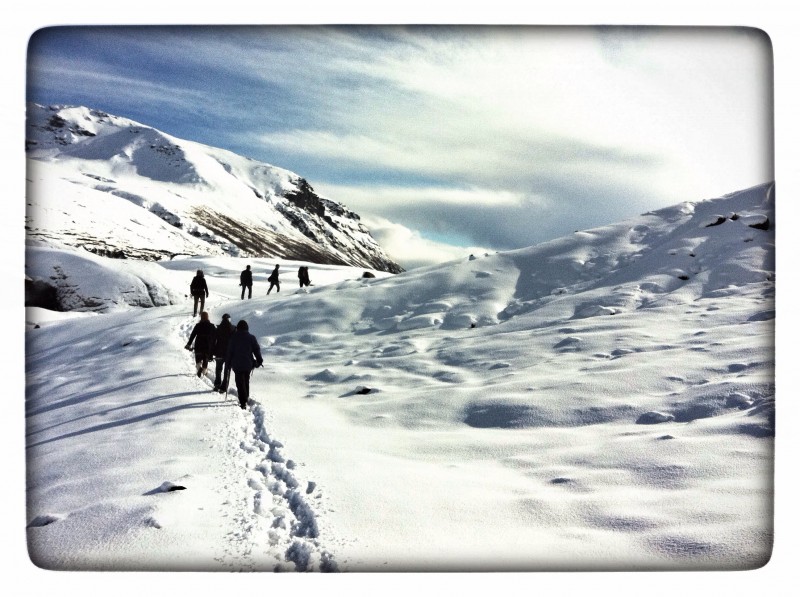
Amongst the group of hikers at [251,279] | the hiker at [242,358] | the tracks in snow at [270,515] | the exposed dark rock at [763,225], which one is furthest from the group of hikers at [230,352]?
the group of hikers at [251,279]

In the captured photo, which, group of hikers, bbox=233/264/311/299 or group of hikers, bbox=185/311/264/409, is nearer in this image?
group of hikers, bbox=185/311/264/409

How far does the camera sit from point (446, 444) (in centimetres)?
857

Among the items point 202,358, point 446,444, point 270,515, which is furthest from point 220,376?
point 270,515

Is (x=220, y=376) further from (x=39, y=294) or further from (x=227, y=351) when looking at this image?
(x=39, y=294)

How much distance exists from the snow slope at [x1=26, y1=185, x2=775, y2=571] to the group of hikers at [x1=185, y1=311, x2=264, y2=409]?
48 cm

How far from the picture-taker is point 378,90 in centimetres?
847

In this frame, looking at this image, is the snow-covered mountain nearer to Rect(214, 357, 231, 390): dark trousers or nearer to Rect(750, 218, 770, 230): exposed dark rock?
Rect(214, 357, 231, 390): dark trousers

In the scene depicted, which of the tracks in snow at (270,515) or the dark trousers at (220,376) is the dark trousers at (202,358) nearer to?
the dark trousers at (220,376)

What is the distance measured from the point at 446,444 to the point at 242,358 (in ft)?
16.2

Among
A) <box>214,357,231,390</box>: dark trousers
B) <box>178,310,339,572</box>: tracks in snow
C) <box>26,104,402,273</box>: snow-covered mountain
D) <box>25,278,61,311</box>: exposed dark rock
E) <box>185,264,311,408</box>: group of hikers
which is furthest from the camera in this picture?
<box>214,357,231,390</box>: dark trousers

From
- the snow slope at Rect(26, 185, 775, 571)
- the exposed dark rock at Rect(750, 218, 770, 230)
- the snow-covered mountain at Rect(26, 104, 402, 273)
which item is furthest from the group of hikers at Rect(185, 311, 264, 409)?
the exposed dark rock at Rect(750, 218, 770, 230)

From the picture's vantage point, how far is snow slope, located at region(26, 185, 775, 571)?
5.82 metres
